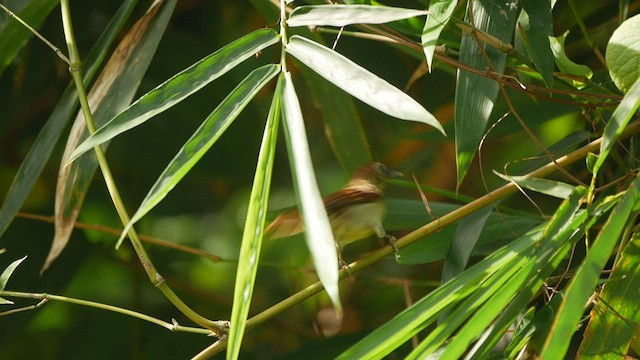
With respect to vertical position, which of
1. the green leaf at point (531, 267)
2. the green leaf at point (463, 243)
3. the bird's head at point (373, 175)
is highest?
the bird's head at point (373, 175)

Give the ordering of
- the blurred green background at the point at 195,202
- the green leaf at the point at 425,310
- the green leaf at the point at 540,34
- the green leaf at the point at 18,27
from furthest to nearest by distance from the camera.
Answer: the blurred green background at the point at 195,202 → the green leaf at the point at 18,27 → the green leaf at the point at 540,34 → the green leaf at the point at 425,310

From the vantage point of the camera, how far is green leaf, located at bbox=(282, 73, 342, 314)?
0.55m

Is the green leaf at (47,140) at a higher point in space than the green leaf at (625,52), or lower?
higher

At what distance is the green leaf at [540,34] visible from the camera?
93cm

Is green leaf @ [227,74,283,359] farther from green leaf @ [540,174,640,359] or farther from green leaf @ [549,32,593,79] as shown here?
green leaf @ [549,32,593,79]

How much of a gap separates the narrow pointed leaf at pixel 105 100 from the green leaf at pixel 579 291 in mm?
710

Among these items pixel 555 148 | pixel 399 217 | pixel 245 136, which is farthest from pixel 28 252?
pixel 555 148

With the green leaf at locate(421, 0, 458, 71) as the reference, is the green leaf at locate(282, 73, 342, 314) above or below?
below

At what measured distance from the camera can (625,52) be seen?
33.4 inches

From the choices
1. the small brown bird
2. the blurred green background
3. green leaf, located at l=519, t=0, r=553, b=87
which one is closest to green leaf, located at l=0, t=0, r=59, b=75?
the blurred green background

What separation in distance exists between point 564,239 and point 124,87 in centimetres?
68

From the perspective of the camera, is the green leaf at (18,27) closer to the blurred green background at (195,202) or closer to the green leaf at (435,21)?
the blurred green background at (195,202)

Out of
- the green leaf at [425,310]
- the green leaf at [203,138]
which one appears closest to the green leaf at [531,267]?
the green leaf at [425,310]

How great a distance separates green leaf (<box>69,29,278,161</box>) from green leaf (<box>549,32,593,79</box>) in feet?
1.27
